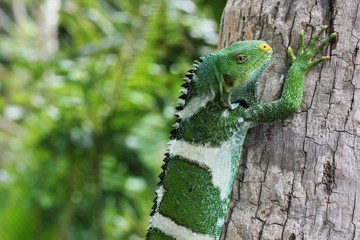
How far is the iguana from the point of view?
2.24m

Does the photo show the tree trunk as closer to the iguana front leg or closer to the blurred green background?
the iguana front leg

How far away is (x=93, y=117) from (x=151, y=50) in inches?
30.0

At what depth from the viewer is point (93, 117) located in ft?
14.1

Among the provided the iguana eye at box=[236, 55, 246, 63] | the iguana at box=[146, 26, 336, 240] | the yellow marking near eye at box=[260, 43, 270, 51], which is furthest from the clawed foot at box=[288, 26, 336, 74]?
the iguana eye at box=[236, 55, 246, 63]

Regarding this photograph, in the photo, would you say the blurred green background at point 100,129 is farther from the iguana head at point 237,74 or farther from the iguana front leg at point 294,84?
the iguana front leg at point 294,84

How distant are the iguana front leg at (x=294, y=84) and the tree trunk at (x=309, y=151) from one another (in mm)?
36

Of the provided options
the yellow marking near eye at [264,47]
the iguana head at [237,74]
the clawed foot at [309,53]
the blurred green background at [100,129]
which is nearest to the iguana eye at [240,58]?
the iguana head at [237,74]

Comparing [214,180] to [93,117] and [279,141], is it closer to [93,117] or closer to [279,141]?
[279,141]

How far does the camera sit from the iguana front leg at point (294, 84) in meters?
2.15

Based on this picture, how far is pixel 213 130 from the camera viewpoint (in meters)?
2.44

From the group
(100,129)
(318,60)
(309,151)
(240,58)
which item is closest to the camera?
(309,151)

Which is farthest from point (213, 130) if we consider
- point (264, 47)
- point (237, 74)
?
point (264, 47)

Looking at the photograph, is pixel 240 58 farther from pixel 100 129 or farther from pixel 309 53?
pixel 100 129

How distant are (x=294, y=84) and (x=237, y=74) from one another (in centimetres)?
39
